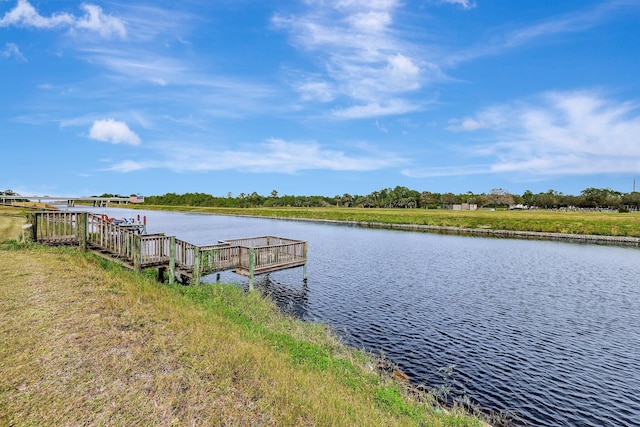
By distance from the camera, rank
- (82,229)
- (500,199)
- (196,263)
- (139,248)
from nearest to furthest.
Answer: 1. (139,248)
2. (82,229)
3. (196,263)
4. (500,199)

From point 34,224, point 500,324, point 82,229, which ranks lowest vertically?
point 500,324

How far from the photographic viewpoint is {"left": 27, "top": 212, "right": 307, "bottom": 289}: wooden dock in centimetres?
1579

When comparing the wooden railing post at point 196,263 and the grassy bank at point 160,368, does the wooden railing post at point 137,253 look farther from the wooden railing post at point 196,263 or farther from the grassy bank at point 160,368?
the grassy bank at point 160,368

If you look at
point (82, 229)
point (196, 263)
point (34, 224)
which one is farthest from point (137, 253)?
point (34, 224)

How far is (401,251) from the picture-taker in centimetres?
3934

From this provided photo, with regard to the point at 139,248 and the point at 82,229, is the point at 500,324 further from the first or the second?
the point at 82,229

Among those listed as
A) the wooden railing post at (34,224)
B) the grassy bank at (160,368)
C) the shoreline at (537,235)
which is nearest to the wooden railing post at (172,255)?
the grassy bank at (160,368)

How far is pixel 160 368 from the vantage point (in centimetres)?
652

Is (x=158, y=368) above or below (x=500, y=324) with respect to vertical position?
above

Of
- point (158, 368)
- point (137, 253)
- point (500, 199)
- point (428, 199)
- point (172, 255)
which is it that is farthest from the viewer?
point (428, 199)

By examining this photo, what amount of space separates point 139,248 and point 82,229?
297 cm

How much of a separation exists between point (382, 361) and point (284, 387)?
570 cm

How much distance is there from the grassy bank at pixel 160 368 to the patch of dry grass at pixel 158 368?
0.02 meters

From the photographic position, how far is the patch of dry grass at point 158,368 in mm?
5395
